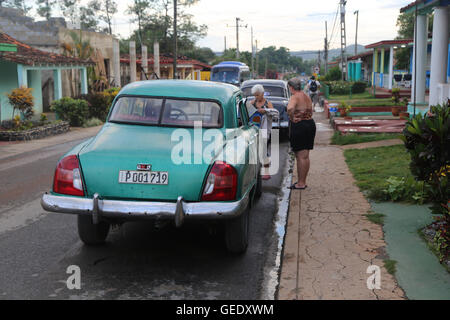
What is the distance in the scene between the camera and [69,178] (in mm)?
5020

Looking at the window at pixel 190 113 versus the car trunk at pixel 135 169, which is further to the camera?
the window at pixel 190 113

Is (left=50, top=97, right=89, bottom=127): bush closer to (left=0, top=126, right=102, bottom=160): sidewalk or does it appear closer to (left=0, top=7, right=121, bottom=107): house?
(left=0, top=126, right=102, bottom=160): sidewalk

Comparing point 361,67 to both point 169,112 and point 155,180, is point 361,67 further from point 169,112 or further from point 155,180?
point 155,180

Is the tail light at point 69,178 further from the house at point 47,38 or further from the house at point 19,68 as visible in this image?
the house at point 47,38

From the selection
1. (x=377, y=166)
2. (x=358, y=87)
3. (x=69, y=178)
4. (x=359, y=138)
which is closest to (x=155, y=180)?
(x=69, y=178)

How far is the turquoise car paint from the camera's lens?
15.9ft

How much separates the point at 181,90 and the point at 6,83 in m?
15.9

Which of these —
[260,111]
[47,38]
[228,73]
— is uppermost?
[47,38]

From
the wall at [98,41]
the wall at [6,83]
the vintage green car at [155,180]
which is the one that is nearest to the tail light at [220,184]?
the vintage green car at [155,180]

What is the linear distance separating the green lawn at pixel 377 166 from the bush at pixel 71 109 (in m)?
12.9

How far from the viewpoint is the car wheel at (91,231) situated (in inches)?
220

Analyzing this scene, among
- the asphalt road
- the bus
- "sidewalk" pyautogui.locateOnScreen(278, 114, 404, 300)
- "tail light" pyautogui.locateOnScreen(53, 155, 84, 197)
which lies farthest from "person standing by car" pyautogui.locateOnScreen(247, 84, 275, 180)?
the bus

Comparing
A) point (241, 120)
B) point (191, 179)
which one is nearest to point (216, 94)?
point (241, 120)
